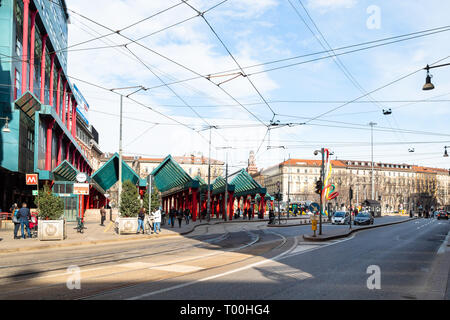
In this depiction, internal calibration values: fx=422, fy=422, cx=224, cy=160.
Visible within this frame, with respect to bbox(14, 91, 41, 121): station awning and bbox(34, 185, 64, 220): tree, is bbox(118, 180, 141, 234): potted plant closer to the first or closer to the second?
bbox(34, 185, 64, 220): tree

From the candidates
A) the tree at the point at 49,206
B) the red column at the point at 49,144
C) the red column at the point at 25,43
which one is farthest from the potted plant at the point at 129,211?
the red column at the point at 49,144

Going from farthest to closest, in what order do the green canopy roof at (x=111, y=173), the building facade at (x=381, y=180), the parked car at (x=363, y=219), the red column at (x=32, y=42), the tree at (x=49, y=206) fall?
the building facade at (x=381, y=180) < the green canopy roof at (x=111, y=173) < the parked car at (x=363, y=219) < the red column at (x=32, y=42) < the tree at (x=49, y=206)

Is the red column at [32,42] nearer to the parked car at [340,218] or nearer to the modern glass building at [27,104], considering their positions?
the modern glass building at [27,104]

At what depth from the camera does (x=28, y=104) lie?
110ft

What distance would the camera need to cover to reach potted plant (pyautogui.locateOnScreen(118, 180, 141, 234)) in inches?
970

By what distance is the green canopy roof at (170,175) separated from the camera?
149 feet

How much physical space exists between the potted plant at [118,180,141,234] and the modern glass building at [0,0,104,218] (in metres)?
7.97

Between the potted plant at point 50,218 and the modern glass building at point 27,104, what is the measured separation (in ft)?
22.9

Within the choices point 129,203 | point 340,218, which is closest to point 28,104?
point 129,203

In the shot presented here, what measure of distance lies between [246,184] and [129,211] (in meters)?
32.8

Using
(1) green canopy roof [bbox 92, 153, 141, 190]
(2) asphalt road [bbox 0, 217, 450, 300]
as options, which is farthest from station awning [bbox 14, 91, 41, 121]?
(2) asphalt road [bbox 0, 217, 450, 300]

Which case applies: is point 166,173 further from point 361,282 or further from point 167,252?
point 361,282
